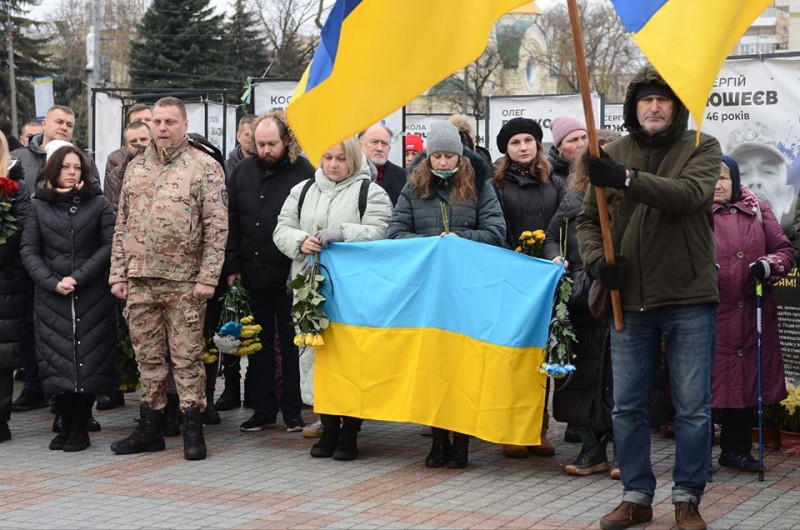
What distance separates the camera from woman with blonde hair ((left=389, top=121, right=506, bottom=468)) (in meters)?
7.91

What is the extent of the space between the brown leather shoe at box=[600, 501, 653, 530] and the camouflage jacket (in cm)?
Result: 322

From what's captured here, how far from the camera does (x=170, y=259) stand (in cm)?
815

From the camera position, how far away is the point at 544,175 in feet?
28.3

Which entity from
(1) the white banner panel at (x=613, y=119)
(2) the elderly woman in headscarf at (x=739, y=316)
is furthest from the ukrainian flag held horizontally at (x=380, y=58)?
(1) the white banner panel at (x=613, y=119)

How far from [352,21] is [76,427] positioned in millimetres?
4139

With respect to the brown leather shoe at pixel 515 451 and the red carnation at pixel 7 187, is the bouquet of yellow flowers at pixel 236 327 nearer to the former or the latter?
the red carnation at pixel 7 187

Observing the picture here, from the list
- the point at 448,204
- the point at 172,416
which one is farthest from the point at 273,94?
the point at 448,204

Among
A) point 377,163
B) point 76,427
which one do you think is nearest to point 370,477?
point 76,427

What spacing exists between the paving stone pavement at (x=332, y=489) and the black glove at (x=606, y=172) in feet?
5.81

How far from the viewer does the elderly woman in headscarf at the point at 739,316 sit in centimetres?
773

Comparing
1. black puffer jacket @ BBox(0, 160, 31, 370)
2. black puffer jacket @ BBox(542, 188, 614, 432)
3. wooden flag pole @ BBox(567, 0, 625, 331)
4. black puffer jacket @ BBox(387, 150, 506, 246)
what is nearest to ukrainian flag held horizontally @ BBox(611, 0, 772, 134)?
wooden flag pole @ BBox(567, 0, 625, 331)

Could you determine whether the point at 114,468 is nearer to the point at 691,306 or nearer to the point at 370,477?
the point at 370,477

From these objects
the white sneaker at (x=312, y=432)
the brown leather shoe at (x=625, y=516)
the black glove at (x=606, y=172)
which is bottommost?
the white sneaker at (x=312, y=432)

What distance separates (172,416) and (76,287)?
47.0 inches
